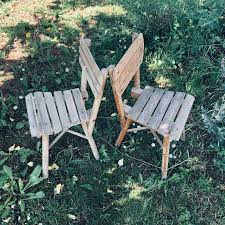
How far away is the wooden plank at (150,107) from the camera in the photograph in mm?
3271

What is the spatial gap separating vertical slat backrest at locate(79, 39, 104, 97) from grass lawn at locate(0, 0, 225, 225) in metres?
0.78

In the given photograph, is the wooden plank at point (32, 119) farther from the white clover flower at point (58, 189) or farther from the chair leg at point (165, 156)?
the chair leg at point (165, 156)

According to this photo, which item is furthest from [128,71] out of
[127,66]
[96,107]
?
[96,107]

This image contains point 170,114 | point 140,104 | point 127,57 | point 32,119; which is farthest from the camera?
point 140,104

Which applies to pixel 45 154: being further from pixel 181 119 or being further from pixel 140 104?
pixel 181 119

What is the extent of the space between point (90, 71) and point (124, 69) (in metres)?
0.30

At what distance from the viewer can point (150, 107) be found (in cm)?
337

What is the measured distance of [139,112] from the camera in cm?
334

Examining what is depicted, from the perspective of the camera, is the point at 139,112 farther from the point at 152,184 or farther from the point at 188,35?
the point at 188,35

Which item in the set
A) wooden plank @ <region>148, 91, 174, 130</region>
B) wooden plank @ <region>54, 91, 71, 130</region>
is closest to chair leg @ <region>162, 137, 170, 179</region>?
wooden plank @ <region>148, 91, 174, 130</region>

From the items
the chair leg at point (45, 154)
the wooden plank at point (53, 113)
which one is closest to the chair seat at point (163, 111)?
the wooden plank at point (53, 113)

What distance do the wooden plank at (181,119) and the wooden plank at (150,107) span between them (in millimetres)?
237

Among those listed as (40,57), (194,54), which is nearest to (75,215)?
(40,57)

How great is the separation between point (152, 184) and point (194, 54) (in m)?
1.64
